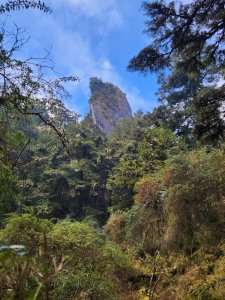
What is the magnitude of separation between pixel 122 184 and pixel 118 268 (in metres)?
7.71

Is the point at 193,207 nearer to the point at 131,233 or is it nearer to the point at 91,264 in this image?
the point at 131,233

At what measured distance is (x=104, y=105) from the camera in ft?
181

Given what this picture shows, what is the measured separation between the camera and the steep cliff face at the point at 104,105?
175 feet

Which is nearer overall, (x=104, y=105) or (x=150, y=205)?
(x=150, y=205)

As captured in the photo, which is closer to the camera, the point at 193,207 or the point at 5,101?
the point at 5,101

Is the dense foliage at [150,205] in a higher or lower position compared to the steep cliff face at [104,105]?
lower

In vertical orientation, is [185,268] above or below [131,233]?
below

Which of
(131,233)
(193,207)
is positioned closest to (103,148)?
(131,233)

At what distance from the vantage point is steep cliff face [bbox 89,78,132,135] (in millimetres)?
53372

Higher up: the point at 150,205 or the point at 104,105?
the point at 104,105

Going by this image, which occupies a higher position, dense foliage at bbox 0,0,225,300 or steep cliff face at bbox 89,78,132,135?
steep cliff face at bbox 89,78,132,135

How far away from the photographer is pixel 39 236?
6.70 metres

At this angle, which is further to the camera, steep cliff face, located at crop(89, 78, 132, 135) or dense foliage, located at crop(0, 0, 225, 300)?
steep cliff face, located at crop(89, 78, 132, 135)

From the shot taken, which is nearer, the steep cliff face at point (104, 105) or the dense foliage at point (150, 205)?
the dense foliage at point (150, 205)
